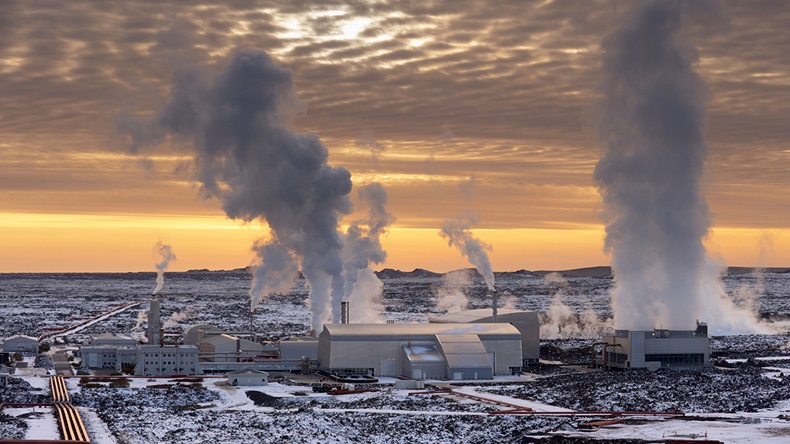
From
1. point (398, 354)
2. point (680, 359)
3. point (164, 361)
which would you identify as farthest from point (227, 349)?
point (680, 359)

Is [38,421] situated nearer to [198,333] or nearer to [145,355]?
[145,355]

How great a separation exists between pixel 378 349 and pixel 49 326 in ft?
288

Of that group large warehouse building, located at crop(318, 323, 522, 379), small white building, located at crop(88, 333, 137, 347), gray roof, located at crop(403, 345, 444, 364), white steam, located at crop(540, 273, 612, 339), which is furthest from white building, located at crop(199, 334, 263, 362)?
white steam, located at crop(540, 273, 612, 339)

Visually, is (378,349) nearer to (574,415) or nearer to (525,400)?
(525,400)

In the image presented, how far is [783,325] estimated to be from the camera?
17312 cm

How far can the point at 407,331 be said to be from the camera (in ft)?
374

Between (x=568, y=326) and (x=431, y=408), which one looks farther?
(x=568, y=326)

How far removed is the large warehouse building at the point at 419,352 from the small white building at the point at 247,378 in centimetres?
1099

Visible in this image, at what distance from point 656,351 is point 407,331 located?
82.7ft

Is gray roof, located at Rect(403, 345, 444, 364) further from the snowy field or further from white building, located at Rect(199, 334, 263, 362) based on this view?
white building, located at Rect(199, 334, 263, 362)

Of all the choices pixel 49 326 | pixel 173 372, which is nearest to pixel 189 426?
pixel 173 372

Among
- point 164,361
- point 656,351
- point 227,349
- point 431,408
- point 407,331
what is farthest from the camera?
point 227,349

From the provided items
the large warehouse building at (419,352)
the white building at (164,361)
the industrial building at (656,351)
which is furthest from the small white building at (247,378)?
the industrial building at (656,351)

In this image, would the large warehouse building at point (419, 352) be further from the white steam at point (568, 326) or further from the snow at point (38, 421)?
the white steam at point (568, 326)
